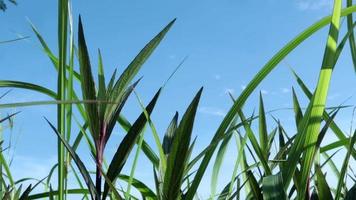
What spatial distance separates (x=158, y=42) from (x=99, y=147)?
19cm

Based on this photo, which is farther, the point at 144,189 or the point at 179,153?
the point at 144,189

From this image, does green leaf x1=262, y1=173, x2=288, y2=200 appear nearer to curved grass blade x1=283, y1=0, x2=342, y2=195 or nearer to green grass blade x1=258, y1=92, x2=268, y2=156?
curved grass blade x1=283, y1=0, x2=342, y2=195

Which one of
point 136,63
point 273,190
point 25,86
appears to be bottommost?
point 273,190

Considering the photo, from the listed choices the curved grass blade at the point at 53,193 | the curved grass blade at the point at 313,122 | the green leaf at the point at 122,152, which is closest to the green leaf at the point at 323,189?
the curved grass blade at the point at 313,122

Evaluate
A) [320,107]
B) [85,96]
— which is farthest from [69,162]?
[320,107]

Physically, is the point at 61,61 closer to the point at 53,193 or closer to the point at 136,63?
the point at 136,63

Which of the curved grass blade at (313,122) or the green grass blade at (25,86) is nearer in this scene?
the curved grass blade at (313,122)

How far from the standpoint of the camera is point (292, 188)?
42.0 inches

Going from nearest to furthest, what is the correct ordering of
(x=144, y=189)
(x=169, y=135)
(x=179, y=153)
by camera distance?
(x=179, y=153), (x=169, y=135), (x=144, y=189)

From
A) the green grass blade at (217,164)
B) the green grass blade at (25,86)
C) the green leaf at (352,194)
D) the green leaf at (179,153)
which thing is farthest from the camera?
the green grass blade at (217,164)

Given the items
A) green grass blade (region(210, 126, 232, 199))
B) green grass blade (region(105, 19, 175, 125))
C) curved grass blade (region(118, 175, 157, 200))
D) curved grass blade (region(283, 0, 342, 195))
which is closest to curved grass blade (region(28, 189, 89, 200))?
curved grass blade (region(118, 175, 157, 200))

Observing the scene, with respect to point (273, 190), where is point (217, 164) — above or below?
above

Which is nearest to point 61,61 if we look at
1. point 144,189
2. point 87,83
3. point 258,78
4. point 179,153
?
point 87,83

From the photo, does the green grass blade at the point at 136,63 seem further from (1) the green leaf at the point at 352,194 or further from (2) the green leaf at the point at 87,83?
(1) the green leaf at the point at 352,194
